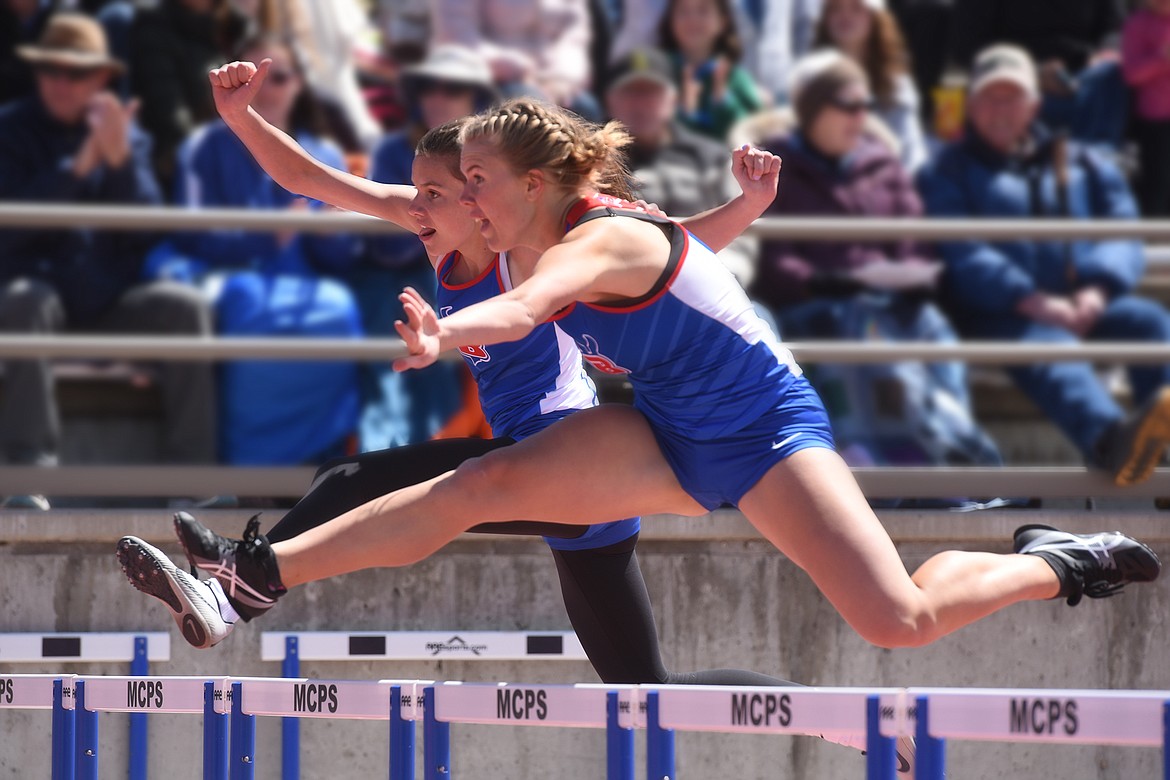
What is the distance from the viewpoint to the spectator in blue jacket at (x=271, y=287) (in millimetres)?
5148

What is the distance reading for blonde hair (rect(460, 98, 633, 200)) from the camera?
3441 mm

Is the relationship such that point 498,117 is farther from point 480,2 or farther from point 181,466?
point 480,2

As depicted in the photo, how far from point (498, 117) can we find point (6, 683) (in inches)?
71.1

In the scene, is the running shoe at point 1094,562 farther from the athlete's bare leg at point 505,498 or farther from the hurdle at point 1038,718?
the athlete's bare leg at point 505,498

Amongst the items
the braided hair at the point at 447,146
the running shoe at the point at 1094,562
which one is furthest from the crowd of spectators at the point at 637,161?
the braided hair at the point at 447,146

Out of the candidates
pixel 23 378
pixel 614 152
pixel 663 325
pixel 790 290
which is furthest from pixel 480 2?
pixel 663 325

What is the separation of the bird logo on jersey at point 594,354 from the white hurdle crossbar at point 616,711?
746 millimetres

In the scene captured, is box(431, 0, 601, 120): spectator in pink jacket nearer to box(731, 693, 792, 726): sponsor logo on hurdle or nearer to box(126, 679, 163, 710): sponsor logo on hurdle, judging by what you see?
box(126, 679, 163, 710): sponsor logo on hurdle

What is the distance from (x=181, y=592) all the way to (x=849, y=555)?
56.3 inches

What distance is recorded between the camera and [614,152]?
362cm

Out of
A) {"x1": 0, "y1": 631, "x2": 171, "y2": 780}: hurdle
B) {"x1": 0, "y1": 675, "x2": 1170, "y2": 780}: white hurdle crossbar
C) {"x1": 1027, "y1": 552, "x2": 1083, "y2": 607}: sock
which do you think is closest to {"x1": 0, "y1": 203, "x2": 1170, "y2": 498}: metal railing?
{"x1": 0, "y1": 631, "x2": 171, "y2": 780}: hurdle

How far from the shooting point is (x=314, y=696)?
3303mm

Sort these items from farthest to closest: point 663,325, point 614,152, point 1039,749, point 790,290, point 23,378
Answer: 1. point 790,290
2. point 23,378
3. point 1039,749
4. point 614,152
5. point 663,325

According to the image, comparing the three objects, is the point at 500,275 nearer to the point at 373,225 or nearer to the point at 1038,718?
the point at 373,225
